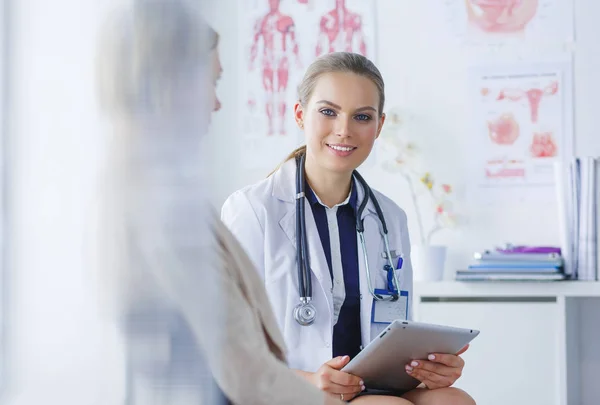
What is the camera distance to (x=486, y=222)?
3252 mm

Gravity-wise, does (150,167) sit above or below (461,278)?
above

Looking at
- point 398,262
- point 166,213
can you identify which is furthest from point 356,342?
point 166,213

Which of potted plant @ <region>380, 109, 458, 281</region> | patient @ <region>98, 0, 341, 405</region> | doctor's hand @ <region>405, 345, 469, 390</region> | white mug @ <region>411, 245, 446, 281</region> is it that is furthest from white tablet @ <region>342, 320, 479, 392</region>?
potted plant @ <region>380, 109, 458, 281</region>

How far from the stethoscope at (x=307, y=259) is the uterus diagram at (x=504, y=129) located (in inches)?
56.2

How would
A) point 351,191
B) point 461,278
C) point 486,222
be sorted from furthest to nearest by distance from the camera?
point 486,222 → point 461,278 → point 351,191

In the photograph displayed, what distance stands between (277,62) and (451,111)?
78 cm

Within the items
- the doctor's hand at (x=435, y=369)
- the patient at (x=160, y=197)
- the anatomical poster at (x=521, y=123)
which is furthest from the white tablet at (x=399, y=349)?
the anatomical poster at (x=521, y=123)

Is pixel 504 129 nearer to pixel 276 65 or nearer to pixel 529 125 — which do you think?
pixel 529 125

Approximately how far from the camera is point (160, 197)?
0.49 m

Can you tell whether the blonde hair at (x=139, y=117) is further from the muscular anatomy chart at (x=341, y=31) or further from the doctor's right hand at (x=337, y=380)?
the muscular anatomy chart at (x=341, y=31)

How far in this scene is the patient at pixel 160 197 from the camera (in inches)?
19.1

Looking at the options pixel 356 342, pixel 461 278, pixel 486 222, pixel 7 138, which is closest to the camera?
pixel 7 138

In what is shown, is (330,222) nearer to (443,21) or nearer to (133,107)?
(133,107)

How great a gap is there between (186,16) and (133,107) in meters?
0.07
